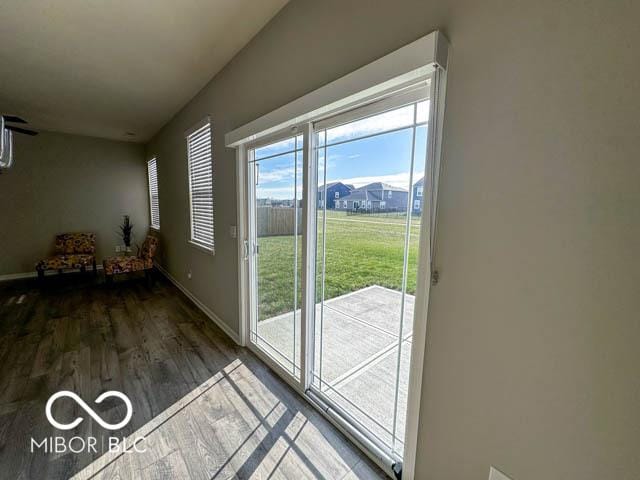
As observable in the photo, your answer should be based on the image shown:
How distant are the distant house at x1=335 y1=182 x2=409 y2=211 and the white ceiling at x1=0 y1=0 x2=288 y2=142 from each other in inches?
51.4

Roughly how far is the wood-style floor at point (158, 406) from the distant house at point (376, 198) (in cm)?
137

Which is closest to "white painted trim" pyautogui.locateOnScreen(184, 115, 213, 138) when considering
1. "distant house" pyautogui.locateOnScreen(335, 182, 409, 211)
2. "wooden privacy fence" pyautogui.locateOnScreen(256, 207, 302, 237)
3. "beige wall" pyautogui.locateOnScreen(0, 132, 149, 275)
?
"wooden privacy fence" pyautogui.locateOnScreen(256, 207, 302, 237)

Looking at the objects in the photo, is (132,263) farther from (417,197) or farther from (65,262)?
(417,197)

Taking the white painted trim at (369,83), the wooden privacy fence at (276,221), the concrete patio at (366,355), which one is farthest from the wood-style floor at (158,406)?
the white painted trim at (369,83)

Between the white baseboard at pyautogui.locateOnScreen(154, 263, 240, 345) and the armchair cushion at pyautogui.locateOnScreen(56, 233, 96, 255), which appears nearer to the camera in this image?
the white baseboard at pyautogui.locateOnScreen(154, 263, 240, 345)

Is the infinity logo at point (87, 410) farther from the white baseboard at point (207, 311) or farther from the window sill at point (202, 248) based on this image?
the window sill at point (202, 248)

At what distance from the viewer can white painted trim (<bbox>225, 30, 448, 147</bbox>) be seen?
0.96 meters

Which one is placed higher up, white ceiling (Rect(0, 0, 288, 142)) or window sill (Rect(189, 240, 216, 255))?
white ceiling (Rect(0, 0, 288, 142))

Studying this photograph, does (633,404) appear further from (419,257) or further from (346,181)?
(346,181)

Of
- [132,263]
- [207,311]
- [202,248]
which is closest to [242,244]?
[202,248]

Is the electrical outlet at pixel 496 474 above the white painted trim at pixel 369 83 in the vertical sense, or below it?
below

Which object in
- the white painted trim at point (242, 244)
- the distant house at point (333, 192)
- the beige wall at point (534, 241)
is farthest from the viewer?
the white painted trim at point (242, 244)

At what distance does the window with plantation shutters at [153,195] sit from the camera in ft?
16.8

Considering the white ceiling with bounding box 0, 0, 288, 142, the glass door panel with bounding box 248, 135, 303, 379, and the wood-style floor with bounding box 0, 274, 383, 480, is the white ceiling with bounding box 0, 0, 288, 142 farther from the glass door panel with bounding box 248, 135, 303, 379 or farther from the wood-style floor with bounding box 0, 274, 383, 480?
the wood-style floor with bounding box 0, 274, 383, 480
